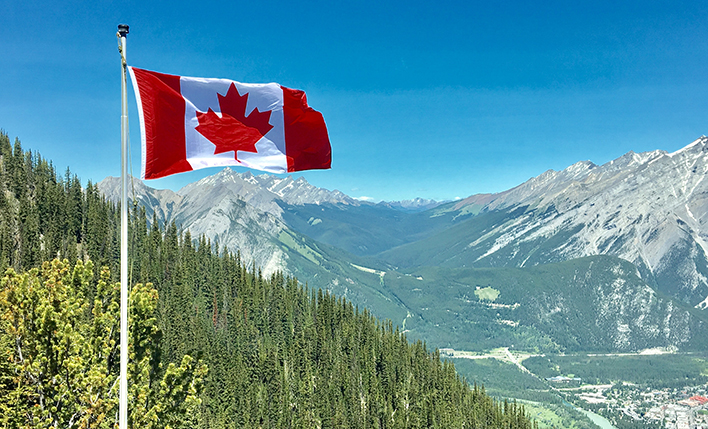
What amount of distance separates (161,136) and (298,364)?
155 metres

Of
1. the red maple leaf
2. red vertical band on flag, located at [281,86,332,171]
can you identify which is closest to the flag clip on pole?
the red maple leaf

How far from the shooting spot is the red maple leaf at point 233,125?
20.9 metres

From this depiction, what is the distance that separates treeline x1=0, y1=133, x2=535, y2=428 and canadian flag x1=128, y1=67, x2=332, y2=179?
97.5 metres

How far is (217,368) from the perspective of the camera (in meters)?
133

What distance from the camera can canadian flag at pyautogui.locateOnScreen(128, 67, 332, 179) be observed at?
733 inches

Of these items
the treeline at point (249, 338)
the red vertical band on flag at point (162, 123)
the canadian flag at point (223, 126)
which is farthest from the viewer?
the treeline at point (249, 338)

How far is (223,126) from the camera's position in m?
21.3

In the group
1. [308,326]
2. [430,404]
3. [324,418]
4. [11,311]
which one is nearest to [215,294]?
[308,326]

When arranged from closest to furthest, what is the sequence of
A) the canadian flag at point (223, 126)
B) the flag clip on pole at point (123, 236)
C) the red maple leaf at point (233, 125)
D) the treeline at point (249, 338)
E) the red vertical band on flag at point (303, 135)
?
the flag clip on pole at point (123, 236), the canadian flag at point (223, 126), the red maple leaf at point (233, 125), the red vertical band on flag at point (303, 135), the treeline at point (249, 338)

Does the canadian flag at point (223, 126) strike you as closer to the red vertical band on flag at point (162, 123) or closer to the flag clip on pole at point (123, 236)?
Result: the red vertical band on flag at point (162, 123)

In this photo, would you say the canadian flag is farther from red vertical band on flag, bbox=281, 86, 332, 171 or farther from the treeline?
the treeline

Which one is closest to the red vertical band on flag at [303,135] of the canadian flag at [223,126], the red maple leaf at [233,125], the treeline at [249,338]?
the canadian flag at [223,126]

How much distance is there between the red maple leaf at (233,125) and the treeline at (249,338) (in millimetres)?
98038

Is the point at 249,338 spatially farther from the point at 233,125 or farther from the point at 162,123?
the point at 162,123
